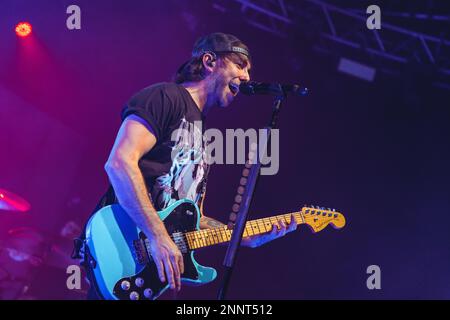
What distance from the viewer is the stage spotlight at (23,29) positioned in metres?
5.95

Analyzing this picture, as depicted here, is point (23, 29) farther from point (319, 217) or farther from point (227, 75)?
→ point (319, 217)

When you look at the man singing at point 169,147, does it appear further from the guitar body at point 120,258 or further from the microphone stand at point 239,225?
the microphone stand at point 239,225

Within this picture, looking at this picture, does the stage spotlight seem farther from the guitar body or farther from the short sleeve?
the guitar body

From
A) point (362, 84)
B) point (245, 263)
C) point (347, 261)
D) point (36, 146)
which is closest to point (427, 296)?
point (347, 261)

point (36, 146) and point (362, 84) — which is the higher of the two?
point (362, 84)

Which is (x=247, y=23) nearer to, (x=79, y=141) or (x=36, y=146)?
(x=79, y=141)

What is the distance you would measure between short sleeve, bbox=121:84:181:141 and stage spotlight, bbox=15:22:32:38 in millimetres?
4255

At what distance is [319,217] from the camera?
11.1ft

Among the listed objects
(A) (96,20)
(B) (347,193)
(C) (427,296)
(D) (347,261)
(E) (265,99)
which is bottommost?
(C) (427,296)

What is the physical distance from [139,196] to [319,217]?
1.61 m
